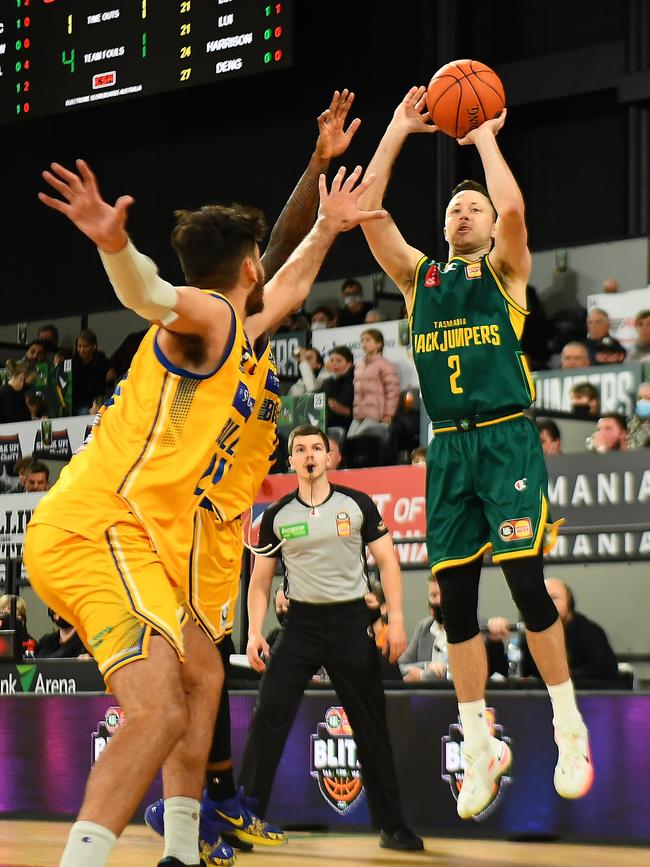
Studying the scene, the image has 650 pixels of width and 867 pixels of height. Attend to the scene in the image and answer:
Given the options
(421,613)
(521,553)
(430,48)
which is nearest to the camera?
(521,553)

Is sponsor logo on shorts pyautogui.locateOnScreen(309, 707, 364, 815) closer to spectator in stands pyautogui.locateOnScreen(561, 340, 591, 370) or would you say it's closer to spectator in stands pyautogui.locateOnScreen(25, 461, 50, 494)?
spectator in stands pyautogui.locateOnScreen(561, 340, 591, 370)

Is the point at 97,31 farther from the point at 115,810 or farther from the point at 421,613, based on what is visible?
the point at 115,810

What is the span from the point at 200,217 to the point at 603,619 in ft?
14.6

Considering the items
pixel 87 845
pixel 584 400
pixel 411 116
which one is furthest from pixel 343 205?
pixel 584 400

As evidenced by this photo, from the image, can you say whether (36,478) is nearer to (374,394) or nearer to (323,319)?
(323,319)

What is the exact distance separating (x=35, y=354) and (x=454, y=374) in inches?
464

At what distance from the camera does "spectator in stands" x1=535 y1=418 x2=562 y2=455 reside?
31.5 feet

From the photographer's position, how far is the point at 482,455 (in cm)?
538

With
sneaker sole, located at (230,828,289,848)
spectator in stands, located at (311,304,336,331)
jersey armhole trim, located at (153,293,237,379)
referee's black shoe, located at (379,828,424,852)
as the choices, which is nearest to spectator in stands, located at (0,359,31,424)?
spectator in stands, located at (311,304,336,331)

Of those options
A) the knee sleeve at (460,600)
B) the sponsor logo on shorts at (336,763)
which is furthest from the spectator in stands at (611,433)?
the knee sleeve at (460,600)

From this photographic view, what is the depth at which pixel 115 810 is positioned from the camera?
3447mm

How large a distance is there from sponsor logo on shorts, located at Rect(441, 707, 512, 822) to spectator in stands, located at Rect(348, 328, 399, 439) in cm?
577

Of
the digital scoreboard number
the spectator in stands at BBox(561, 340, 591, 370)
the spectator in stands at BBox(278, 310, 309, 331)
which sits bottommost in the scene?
the spectator in stands at BBox(561, 340, 591, 370)

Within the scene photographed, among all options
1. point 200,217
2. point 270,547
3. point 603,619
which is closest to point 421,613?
point 603,619
